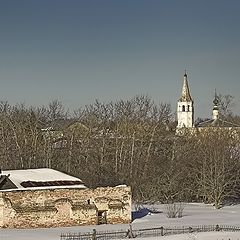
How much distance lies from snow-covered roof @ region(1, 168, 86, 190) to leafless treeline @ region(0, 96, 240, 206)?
13.0 metres

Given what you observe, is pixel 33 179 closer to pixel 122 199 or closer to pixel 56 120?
pixel 122 199

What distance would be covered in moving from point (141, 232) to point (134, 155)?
28.7m

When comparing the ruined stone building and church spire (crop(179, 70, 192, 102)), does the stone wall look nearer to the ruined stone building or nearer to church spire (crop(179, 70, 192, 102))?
the ruined stone building

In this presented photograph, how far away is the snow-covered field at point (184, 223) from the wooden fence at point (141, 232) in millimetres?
981

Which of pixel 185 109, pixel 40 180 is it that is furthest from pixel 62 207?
pixel 185 109

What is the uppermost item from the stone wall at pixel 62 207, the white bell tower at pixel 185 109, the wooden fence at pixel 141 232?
the white bell tower at pixel 185 109

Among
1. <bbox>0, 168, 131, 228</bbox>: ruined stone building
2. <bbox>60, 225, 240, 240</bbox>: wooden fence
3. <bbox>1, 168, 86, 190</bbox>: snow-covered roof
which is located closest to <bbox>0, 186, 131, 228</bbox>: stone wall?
<bbox>0, 168, 131, 228</bbox>: ruined stone building

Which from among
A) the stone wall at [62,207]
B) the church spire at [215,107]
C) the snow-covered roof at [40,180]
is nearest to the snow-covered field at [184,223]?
the stone wall at [62,207]

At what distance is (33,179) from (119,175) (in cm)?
2077

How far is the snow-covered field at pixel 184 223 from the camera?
30219mm

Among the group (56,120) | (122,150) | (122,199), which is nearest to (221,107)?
(56,120)

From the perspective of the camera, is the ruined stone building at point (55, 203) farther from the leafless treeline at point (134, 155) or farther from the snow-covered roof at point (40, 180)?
the leafless treeline at point (134, 155)

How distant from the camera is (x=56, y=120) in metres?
78.6

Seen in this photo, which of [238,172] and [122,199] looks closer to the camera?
[122,199]
